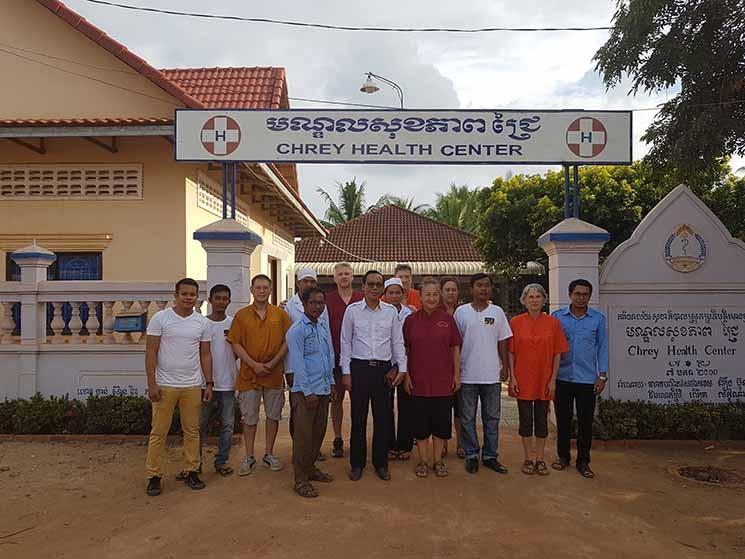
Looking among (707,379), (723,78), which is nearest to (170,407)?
(707,379)

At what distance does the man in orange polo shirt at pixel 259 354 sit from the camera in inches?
198

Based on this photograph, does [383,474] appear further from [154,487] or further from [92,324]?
[92,324]

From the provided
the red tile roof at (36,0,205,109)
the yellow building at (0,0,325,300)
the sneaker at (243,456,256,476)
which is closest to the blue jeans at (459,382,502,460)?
the sneaker at (243,456,256,476)

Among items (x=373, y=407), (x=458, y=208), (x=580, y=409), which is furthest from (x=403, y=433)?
(x=458, y=208)

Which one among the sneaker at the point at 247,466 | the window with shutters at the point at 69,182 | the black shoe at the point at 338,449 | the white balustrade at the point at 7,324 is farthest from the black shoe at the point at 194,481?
the window with shutters at the point at 69,182

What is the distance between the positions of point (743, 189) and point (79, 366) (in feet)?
38.2

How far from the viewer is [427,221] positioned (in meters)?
26.8

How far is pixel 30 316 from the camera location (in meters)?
6.68

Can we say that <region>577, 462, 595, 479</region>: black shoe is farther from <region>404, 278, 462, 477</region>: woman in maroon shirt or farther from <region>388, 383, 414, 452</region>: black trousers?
<region>388, 383, 414, 452</region>: black trousers

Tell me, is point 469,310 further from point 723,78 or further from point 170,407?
point 723,78

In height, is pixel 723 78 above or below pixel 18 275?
above

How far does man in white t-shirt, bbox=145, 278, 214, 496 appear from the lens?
4707mm

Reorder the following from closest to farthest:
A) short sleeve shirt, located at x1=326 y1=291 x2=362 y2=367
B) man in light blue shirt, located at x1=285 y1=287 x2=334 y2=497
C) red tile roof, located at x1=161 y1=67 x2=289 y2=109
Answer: man in light blue shirt, located at x1=285 y1=287 x2=334 y2=497 → short sleeve shirt, located at x1=326 y1=291 x2=362 y2=367 → red tile roof, located at x1=161 y1=67 x2=289 y2=109

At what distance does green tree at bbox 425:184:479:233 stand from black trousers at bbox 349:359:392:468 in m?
26.4
